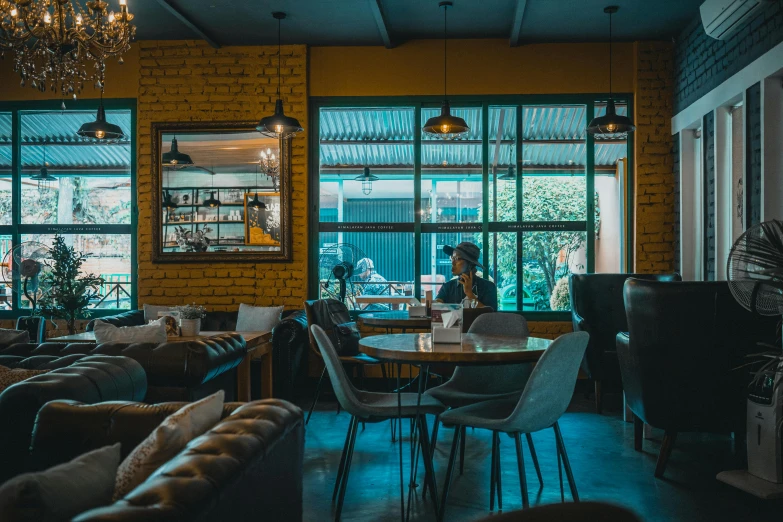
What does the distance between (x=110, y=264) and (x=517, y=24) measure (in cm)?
474

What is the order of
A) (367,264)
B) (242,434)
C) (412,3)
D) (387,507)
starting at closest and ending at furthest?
1. (242,434)
2. (387,507)
3. (412,3)
4. (367,264)

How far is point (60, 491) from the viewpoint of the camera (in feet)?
4.04

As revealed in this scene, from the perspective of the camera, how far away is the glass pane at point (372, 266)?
6.84m

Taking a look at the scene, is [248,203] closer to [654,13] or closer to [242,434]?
[654,13]

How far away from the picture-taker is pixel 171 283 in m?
6.86

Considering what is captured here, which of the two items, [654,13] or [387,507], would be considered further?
[654,13]

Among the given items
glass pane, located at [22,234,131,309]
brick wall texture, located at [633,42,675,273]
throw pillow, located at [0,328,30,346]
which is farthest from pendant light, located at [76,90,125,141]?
brick wall texture, located at [633,42,675,273]

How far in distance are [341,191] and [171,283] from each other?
6.42 ft

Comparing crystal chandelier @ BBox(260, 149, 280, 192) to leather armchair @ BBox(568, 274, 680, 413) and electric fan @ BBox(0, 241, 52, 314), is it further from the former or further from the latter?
leather armchair @ BBox(568, 274, 680, 413)

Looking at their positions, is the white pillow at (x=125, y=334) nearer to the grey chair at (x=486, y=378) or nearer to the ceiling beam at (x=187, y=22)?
the grey chair at (x=486, y=378)

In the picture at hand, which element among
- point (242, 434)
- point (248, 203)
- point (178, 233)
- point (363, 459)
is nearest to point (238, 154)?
point (248, 203)

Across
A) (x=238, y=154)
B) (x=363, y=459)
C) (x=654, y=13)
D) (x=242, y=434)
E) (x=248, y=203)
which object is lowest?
(x=363, y=459)

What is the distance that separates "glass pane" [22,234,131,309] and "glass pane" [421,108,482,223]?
317 centimetres

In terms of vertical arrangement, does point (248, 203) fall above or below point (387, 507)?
above
